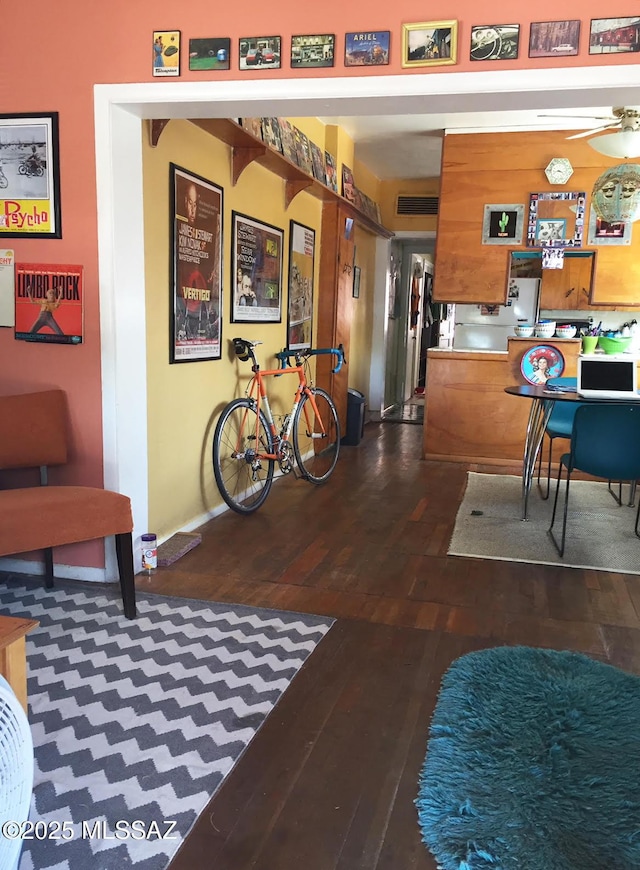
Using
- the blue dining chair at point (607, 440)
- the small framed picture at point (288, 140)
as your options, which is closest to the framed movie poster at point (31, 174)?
the small framed picture at point (288, 140)

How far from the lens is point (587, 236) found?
5598 millimetres

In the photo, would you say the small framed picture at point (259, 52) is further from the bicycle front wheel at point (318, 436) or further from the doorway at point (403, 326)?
the doorway at point (403, 326)

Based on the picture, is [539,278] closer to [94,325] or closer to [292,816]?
[94,325]

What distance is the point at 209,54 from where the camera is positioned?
95.0 inches

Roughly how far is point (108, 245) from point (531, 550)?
99.9 inches

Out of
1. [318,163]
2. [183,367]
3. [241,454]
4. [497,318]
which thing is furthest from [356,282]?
[183,367]

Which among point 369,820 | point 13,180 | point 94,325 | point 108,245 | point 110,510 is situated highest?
point 13,180

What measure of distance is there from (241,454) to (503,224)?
322cm

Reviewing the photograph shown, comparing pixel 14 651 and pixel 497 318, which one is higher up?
pixel 497 318

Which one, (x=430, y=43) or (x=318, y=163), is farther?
(x=318, y=163)

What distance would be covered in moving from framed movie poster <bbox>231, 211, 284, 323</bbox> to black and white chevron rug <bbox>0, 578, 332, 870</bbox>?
2066 mm

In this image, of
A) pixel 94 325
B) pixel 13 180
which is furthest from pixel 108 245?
pixel 13 180

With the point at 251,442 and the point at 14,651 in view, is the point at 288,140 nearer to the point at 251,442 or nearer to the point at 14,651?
the point at 251,442

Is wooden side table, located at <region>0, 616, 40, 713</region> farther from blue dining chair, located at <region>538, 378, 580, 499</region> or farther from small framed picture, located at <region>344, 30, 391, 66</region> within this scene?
blue dining chair, located at <region>538, 378, 580, 499</region>
